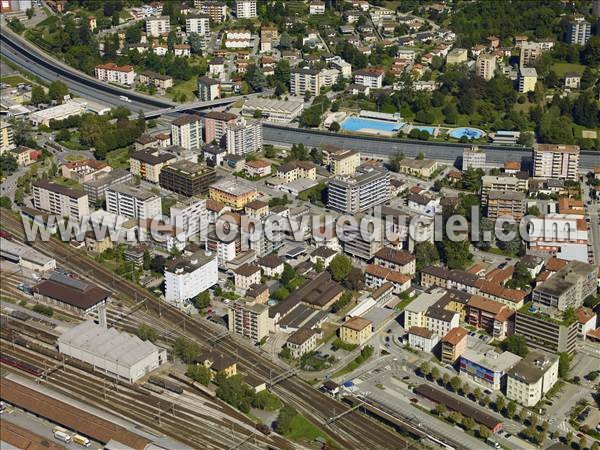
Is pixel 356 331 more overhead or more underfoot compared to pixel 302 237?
more underfoot

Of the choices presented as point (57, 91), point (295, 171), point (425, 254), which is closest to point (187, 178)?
point (295, 171)

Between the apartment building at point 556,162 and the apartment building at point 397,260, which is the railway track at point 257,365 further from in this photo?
the apartment building at point 556,162

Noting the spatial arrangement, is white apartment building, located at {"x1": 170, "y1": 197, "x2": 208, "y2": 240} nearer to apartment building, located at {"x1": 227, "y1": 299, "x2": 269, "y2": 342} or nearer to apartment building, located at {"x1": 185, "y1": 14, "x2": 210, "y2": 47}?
apartment building, located at {"x1": 227, "y1": 299, "x2": 269, "y2": 342}

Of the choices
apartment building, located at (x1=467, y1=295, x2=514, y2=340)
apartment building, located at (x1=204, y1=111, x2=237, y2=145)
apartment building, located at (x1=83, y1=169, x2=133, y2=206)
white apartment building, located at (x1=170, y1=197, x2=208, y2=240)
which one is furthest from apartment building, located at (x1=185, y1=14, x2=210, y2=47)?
apartment building, located at (x1=467, y1=295, x2=514, y2=340)

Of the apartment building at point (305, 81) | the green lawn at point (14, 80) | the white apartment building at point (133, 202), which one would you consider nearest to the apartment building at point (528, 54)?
the apartment building at point (305, 81)

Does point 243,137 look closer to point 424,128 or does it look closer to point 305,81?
point 305,81
